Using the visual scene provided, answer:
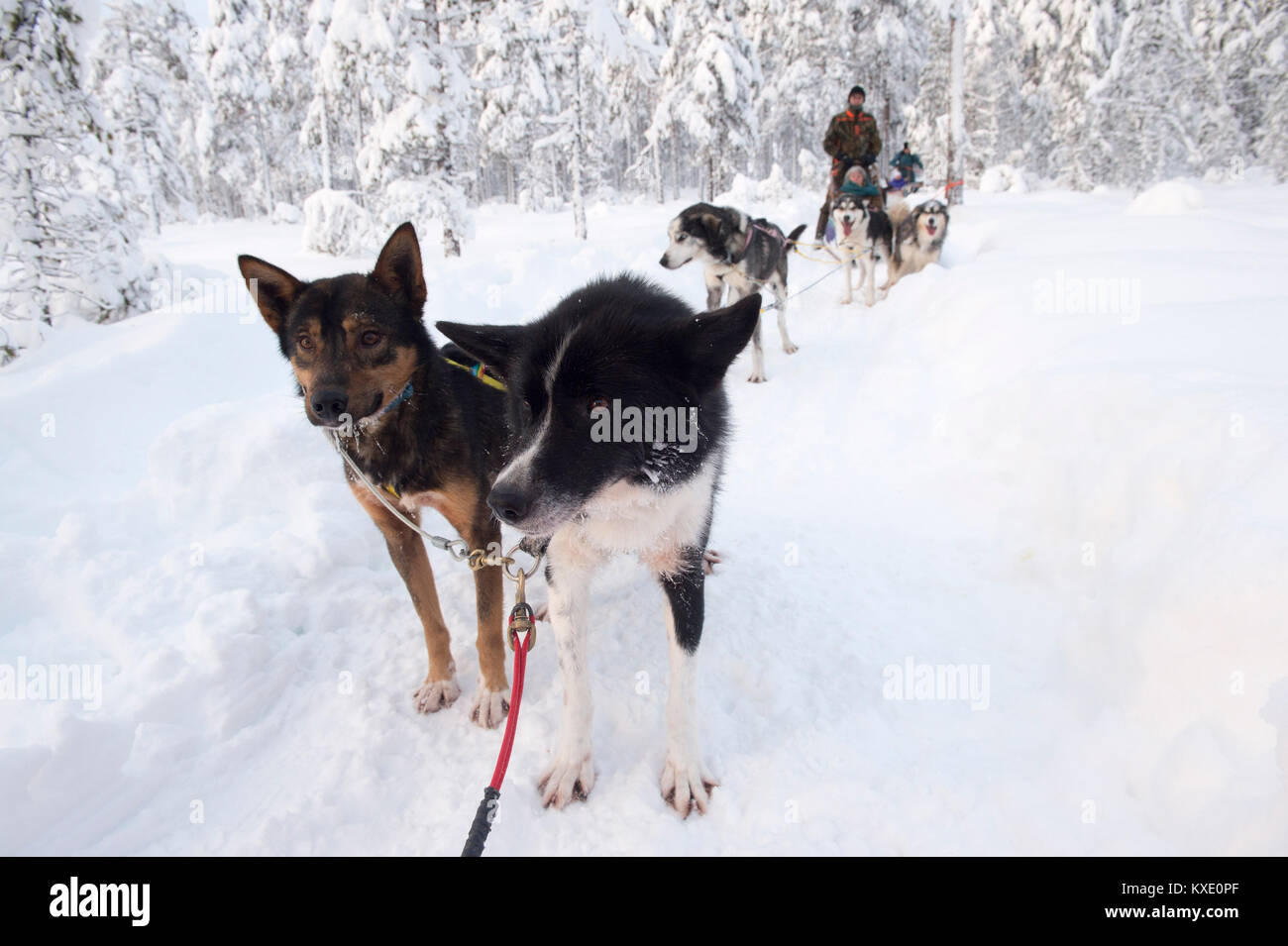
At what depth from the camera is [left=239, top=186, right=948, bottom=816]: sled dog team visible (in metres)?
2.01

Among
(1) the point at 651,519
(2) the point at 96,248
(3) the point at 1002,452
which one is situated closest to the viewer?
(1) the point at 651,519

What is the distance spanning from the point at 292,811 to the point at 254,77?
38.4 m

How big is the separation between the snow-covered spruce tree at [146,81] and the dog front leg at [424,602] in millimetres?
29297

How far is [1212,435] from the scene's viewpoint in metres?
2.79

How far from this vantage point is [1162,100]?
900 inches

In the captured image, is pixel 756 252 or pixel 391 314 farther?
pixel 756 252

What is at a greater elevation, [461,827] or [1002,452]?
[1002,452]

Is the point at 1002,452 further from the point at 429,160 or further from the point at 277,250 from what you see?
the point at 277,250

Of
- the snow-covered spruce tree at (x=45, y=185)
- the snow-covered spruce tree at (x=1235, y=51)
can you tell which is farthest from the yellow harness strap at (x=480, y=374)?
the snow-covered spruce tree at (x=1235, y=51)

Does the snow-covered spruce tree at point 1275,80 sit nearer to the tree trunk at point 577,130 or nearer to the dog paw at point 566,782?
the tree trunk at point 577,130

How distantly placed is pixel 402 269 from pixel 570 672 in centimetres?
180

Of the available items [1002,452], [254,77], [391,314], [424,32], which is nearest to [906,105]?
[424,32]

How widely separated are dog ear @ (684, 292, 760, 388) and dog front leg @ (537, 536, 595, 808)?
81 cm

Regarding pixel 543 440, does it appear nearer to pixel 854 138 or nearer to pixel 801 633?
pixel 801 633
